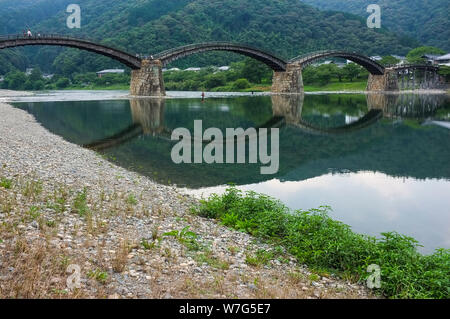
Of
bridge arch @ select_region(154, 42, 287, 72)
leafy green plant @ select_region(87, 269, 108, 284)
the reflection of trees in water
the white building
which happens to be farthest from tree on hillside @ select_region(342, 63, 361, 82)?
leafy green plant @ select_region(87, 269, 108, 284)

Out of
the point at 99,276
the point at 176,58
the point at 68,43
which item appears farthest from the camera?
the point at 176,58

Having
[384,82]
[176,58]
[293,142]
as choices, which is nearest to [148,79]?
[176,58]

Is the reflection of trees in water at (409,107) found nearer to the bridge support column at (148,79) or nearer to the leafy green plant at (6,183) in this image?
the bridge support column at (148,79)

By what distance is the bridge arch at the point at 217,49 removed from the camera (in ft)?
179

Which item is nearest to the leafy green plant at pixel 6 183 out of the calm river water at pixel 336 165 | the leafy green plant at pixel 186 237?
the leafy green plant at pixel 186 237

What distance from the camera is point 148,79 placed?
5416 centimetres

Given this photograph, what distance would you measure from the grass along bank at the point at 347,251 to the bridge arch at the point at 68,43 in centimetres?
4213

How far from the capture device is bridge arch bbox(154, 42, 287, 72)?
179 ft

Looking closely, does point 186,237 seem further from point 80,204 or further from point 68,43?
point 68,43

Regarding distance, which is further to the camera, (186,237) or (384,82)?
(384,82)

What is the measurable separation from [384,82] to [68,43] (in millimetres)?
54152

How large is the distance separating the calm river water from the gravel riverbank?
9.15 feet

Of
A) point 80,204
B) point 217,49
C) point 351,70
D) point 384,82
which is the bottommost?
point 80,204
